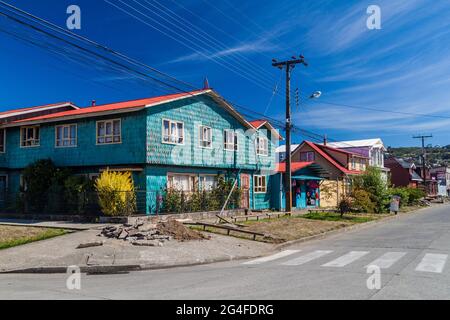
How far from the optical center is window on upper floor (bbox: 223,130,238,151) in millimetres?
29517

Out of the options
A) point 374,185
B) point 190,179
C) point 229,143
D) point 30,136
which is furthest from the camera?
point 374,185

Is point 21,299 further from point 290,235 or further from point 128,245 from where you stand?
point 290,235

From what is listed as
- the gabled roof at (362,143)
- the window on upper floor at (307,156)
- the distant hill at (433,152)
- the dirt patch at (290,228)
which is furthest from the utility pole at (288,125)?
the distant hill at (433,152)

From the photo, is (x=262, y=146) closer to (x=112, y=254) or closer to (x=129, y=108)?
(x=129, y=108)

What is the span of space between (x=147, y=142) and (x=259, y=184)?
12.9m

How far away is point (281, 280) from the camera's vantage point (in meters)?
9.16

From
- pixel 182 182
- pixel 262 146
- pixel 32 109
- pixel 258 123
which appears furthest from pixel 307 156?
pixel 32 109

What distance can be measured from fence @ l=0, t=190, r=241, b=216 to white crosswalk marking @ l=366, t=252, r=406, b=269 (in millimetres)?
11625

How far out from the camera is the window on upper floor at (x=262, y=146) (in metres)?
33.2

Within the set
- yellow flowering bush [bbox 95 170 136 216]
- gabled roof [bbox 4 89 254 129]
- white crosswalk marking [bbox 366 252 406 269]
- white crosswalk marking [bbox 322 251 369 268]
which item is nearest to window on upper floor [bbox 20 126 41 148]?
gabled roof [bbox 4 89 254 129]

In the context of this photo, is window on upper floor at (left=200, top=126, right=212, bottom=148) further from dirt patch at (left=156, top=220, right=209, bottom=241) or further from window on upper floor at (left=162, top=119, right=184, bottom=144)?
dirt patch at (left=156, top=220, right=209, bottom=241)

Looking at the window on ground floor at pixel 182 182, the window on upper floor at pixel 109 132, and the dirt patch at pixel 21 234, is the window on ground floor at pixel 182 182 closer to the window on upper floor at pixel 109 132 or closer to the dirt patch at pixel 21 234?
the window on upper floor at pixel 109 132

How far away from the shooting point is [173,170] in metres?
24.5

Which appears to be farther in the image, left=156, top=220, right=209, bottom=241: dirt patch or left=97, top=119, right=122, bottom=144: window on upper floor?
left=97, top=119, right=122, bottom=144: window on upper floor
